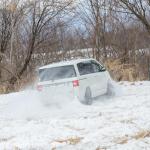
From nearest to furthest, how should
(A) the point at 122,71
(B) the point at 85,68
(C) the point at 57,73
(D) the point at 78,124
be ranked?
(D) the point at 78,124
(C) the point at 57,73
(B) the point at 85,68
(A) the point at 122,71

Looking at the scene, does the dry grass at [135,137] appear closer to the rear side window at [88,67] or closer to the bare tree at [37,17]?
the rear side window at [88,67]

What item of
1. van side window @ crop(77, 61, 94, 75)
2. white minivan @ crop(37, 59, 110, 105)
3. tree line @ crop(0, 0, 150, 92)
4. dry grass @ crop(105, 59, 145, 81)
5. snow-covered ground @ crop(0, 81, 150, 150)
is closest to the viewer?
snow-covered ground @ crop(0, 81, 150, 150)

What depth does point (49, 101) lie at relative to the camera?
1608 centimetres

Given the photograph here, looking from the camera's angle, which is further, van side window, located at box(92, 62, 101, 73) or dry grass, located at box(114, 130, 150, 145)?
van side window, located at box(92, 62, 101, 73)

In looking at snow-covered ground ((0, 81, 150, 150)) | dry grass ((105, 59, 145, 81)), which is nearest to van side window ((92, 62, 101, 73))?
snow-covered ground ((0, 81, 150, 150))

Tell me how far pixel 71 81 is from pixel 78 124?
422 centimetres

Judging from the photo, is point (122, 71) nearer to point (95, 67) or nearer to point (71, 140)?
point (95, 67)

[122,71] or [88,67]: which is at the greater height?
[88,67]

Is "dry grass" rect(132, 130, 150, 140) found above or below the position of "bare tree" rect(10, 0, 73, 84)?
below

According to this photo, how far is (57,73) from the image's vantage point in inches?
641

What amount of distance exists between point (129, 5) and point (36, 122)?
1372cm

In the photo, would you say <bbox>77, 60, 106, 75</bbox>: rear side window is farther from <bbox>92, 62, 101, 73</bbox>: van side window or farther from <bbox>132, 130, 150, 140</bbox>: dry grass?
<bbox>132, 130, 150, 140</bbox>: dry grass

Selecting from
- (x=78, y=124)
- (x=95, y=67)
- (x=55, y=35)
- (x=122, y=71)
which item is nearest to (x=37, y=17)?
(x=55, y=35)

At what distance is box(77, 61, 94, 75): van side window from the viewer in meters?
16.5
